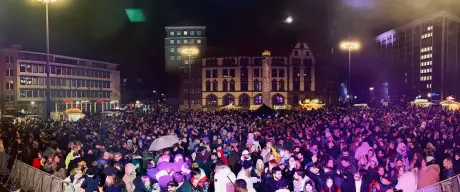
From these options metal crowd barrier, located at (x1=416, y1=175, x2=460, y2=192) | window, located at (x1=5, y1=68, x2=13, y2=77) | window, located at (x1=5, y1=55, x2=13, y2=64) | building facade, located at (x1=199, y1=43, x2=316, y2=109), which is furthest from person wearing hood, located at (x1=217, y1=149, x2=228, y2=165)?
window, located at (x1=5, y1=68, x2=13, y2=77)

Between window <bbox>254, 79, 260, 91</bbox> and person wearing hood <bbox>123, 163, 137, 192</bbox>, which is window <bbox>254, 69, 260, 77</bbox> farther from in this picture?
person wearing hood <bbox>123, 163, 137, 192</bbox>

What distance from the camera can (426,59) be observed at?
105875mm

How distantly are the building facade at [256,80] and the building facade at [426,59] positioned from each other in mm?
46133

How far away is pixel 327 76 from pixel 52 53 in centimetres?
5112

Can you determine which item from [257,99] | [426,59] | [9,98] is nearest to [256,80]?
[257,99]

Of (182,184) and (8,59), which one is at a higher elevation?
(8,59)

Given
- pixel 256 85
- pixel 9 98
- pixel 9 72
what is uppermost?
pixel 9 72

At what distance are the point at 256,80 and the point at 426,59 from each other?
5956 cm

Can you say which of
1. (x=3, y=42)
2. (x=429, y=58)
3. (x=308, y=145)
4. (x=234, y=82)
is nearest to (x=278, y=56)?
(x=234, y=82)

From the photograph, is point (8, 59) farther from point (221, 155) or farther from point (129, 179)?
point (129, 179)

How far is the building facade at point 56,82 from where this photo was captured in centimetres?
6550

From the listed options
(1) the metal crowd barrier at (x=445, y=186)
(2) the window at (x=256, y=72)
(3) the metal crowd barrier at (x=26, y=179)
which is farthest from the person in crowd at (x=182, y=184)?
(2) the window at (x=256, y=72)

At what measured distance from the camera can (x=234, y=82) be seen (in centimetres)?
7188

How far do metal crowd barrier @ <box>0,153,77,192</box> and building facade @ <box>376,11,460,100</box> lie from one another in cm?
10230
